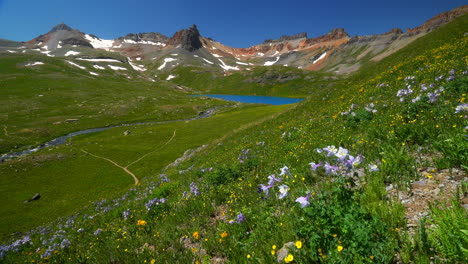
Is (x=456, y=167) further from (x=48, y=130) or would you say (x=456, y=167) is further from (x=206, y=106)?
(x=206, y=106)

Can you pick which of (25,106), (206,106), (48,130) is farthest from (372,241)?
(25,106)

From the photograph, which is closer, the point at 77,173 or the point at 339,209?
the point at 339,209

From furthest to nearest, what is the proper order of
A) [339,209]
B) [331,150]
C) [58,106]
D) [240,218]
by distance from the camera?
[58,106]
[240,218]
[331,150]
[339,209]

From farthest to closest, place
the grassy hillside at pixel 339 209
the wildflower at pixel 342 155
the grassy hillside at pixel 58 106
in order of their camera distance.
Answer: the grassy hillside at pixel 58 106 < the wildflower at pixel 342 155 < the grassy hillside at pixel 339 209

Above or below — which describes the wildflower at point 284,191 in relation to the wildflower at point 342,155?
below

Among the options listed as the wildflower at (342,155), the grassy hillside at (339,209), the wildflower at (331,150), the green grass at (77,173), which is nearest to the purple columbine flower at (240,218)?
the grassy hillside at (339,209)

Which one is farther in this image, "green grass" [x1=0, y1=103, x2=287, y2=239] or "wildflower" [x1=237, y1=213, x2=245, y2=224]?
"green grass" [x1=0, y1=103, x2=287, y2=239]

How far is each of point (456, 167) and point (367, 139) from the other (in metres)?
2.96

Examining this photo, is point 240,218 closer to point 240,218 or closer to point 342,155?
point 240,218

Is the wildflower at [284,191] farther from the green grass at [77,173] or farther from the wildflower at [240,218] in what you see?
the green grass at [77,173]

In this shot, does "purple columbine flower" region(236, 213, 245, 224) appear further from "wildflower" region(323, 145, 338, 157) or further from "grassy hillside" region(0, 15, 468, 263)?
"wildflower" region(323, 145, 338, 157)

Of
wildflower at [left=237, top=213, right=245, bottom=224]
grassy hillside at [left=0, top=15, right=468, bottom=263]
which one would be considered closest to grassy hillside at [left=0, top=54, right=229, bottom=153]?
grassy hillside at [left=0, top=15, right=468, bottom=263]

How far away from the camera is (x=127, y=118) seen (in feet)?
Result: 312

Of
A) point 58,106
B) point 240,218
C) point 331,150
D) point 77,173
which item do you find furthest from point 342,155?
point 58,106
